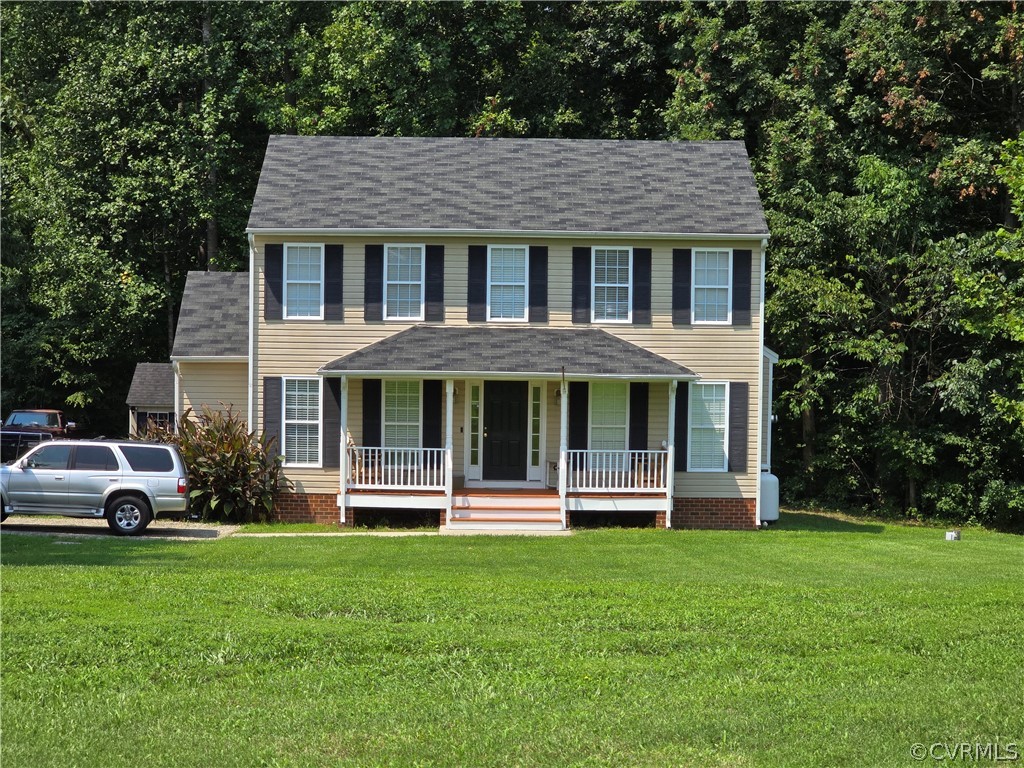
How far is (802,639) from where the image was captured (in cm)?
1088

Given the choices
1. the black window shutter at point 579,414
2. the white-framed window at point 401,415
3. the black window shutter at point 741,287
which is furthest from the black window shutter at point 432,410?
the black window shutter at point 741,287

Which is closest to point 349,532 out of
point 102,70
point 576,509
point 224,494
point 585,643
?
point 224,494

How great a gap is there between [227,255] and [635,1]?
544 inches

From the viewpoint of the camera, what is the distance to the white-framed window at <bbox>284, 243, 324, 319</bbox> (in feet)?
79.3

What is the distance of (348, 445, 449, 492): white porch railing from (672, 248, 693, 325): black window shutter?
17.9 feet

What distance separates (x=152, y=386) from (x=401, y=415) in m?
11.3

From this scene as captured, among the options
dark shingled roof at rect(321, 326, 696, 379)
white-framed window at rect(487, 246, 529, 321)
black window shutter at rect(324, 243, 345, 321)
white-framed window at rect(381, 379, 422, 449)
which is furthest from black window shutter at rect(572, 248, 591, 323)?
black window shutter at rect(324, 243, 345, 321)

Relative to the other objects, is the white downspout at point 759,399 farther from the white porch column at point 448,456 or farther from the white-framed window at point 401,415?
the white-framed window at point 401,415

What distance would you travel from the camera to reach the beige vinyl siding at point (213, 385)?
A: 25.8 m

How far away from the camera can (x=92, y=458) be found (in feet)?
66.1

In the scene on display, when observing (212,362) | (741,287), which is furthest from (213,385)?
(741,287)

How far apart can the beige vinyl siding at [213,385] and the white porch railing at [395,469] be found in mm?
3722

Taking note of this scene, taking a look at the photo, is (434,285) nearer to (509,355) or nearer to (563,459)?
(509,355)
